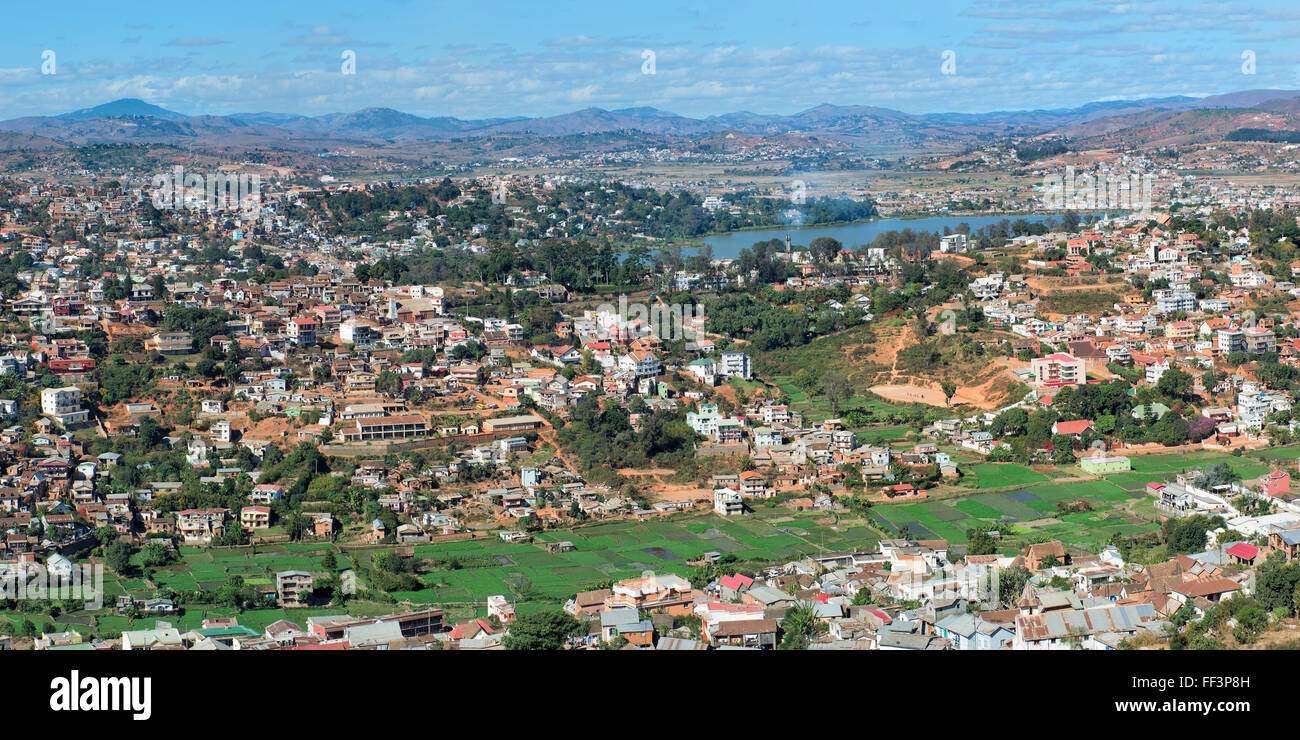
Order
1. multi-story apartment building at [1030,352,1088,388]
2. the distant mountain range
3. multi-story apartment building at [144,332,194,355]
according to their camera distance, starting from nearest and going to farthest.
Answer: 1. multi-story apartment building at [1030,352,1088,388]
2. multi-story apartment building at [144,332,194,355]
3. the distant mountain range

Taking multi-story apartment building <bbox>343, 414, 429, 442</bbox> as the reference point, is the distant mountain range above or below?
above

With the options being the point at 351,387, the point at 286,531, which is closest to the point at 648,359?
the point at 351,387

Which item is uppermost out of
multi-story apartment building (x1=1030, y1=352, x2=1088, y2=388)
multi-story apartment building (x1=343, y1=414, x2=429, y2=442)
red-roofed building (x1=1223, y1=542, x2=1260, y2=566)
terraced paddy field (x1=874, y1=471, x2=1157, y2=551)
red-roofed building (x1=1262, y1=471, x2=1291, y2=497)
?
multi-story apartment building (x1=1030, y1=352, x2=1088, y2=388)

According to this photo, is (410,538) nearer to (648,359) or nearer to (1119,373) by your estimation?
(648,359)

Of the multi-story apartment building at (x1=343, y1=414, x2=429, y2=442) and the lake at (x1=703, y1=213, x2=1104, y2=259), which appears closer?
the multi-story apartment building at (x1=343, y1=414, x2=429, y2=442)

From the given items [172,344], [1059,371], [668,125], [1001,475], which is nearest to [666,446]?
[1001,475]

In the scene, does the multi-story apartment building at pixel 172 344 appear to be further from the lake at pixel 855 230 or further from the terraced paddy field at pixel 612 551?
the lake at pixel 855 230

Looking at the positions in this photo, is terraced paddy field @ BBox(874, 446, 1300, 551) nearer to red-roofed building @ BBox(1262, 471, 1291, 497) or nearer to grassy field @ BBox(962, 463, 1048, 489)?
grassy field @ BBox(962, 463, 1048, 489)

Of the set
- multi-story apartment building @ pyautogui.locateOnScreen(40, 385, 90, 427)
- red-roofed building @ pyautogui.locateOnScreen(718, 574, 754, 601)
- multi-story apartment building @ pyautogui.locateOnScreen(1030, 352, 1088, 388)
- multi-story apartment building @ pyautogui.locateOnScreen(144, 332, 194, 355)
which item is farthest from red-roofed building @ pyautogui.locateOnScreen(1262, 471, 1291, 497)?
multi-story apartment building @ pyautogui.locateOnScreen(144, 332, 194, 355)

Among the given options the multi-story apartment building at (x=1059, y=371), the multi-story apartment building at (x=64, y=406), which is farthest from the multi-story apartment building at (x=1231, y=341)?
the multi-story apartment building at (x=64, y=406)
